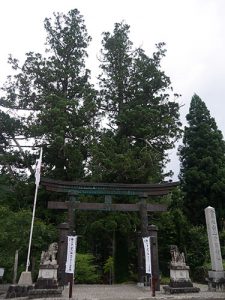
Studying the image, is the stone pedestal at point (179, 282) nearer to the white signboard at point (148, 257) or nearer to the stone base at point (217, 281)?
the stone base at point (217, 281)

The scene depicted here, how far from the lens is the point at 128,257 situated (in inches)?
701

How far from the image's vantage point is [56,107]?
18.9 meters

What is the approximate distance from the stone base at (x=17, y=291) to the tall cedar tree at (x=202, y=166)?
12857 mm

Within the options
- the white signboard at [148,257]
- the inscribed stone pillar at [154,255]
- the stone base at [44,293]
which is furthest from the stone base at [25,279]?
the inscribed stone pillar at [154,255]

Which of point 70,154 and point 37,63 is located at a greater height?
point 37,63

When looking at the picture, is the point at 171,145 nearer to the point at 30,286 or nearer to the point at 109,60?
the point at 109,60

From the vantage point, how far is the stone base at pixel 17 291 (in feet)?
33.4

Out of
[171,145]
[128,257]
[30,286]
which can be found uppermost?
[171,145]

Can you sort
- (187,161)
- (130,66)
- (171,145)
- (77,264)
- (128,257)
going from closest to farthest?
1. (77,264)
2. (128,257)
3. (171,145)
4. (130,66)
5. (187,161)

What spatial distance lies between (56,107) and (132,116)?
4.68 metres

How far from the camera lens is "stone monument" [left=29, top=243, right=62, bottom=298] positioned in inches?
403

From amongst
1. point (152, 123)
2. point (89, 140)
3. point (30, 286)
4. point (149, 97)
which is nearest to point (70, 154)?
point (89, 140)

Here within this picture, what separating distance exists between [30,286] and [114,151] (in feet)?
31.5

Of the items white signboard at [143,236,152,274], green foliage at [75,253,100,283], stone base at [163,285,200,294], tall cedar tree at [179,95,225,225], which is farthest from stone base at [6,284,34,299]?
tall cedar tree at [179,95,225,225]
